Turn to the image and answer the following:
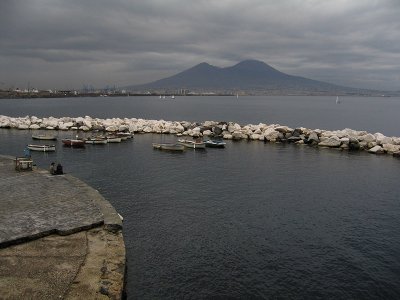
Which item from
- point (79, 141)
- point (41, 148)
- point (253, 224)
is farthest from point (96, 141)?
point (253, 224)

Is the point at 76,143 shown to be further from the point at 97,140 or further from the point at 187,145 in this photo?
the point at 187,145

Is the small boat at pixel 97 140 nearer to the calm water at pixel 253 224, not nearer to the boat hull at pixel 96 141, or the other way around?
the boat hull at pixel 96 141

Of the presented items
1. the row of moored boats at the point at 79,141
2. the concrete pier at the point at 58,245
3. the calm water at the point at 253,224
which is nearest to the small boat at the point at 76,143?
the row of moored boats at the point at 79,141

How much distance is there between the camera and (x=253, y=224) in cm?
2575

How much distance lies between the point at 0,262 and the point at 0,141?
5173 cm

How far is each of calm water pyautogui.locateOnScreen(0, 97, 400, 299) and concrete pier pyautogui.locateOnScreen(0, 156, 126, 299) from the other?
7.03 feet

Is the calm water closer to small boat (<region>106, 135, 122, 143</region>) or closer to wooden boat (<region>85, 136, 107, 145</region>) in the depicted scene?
wooden boat (<region>85, 136, 107, 145</region>)

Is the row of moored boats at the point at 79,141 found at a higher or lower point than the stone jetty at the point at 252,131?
lower

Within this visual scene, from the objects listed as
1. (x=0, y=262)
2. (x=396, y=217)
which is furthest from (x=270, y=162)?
(x=0, y=262)

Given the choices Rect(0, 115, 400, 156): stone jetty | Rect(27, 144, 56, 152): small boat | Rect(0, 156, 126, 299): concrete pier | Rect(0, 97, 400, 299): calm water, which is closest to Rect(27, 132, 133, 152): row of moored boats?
Rect(27, 144, 56, 152): small boat

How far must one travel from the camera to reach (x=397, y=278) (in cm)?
1909

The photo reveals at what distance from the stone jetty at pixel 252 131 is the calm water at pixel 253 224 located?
37.5 feet

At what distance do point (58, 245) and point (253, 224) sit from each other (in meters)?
13.1

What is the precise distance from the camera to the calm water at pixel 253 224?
59.9 ft
